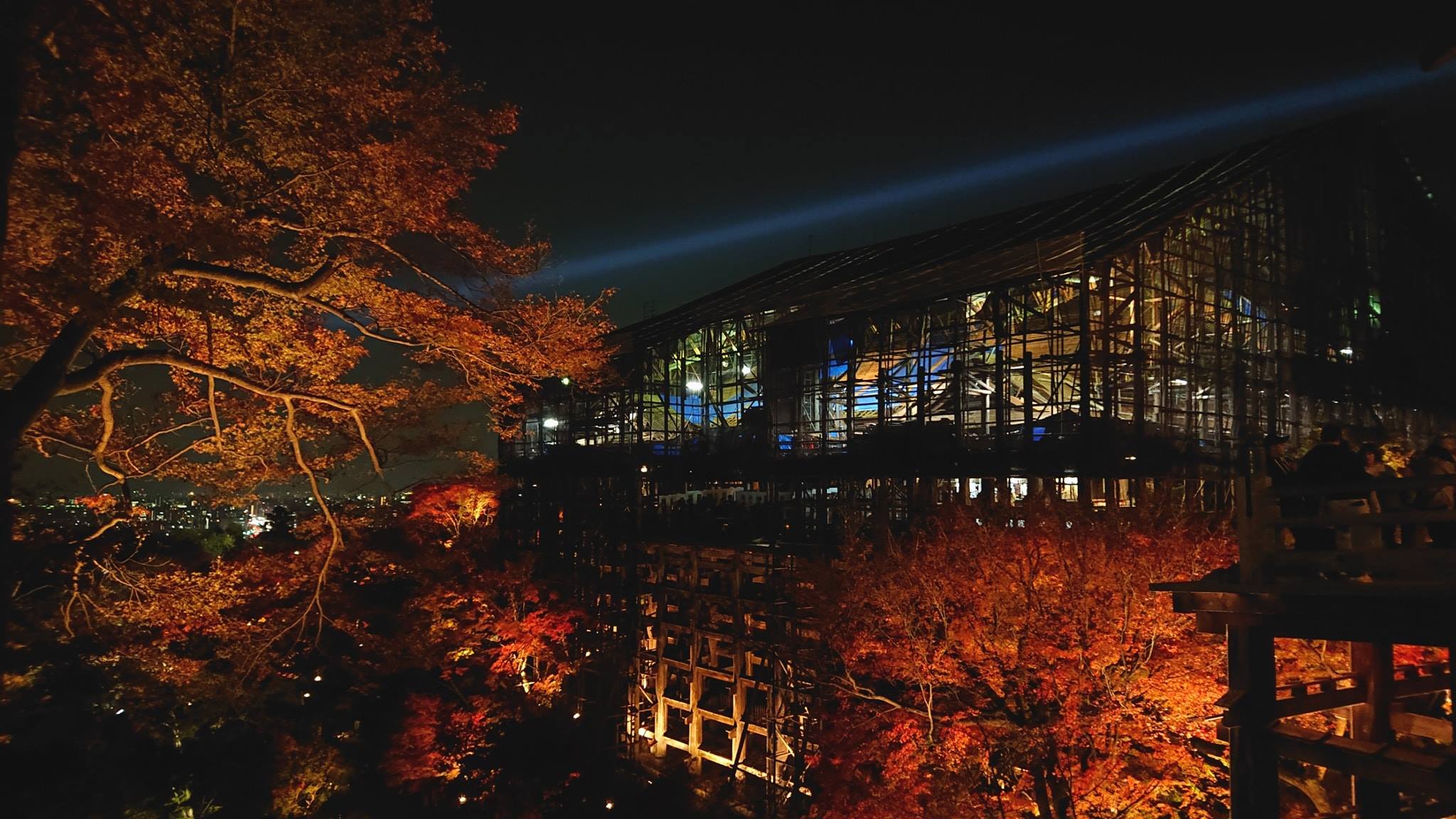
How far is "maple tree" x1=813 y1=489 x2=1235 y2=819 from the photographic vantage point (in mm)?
10852

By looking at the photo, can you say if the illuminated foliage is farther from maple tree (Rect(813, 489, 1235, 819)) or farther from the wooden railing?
the wooden railing

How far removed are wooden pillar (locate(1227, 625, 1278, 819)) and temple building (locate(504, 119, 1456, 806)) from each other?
1083cm

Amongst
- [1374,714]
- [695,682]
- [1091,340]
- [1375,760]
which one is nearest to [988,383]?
[1091,340]

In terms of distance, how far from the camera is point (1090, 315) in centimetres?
1864

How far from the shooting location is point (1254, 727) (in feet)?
17.0

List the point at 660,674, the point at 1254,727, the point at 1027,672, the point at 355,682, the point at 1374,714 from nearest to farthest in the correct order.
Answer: the point at 1254,727
the point at 1374,714
the point at 1027,672
the point at 355,682
the point at 660,674

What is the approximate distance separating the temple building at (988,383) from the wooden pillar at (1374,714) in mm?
8974

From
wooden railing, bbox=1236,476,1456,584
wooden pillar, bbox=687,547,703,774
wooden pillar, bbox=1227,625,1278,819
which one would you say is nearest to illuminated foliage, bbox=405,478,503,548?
wooden pillar, bbox=687,547,703,774

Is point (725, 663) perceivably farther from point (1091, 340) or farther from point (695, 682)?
point (1091, 340)

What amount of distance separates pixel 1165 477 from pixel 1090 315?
3984mm

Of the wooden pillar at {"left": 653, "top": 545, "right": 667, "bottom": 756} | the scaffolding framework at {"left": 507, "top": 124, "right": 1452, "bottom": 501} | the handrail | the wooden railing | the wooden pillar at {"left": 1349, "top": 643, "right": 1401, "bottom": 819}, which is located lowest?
the wooden pillar at {"left": 653, "top": 545, "right": 667, "bottom": 756}

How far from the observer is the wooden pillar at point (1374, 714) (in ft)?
20.0

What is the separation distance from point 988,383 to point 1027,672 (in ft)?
32.5

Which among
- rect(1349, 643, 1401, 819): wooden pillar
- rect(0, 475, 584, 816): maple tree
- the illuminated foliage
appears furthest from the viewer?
the illuminated foliage
